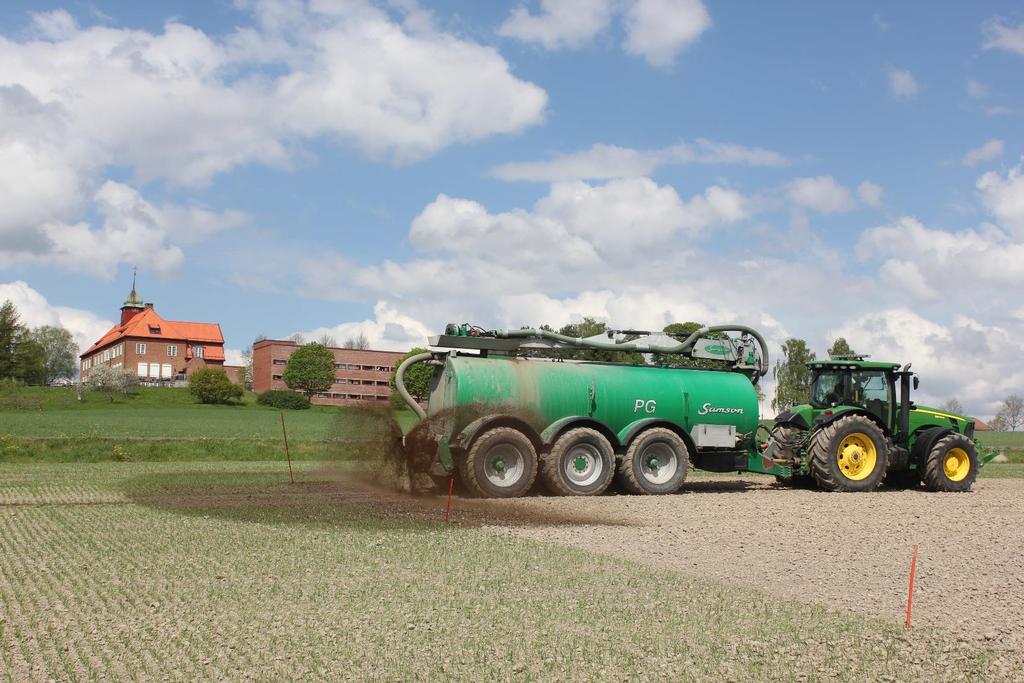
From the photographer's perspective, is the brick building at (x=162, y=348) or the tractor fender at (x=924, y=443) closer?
the tractor fender at (x=924, y=443)

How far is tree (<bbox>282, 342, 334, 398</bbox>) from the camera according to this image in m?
101

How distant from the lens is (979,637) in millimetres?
7879

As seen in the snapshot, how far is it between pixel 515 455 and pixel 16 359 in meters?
78.6

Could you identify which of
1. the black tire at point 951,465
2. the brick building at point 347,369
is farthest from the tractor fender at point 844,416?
the brick building at point 347,369

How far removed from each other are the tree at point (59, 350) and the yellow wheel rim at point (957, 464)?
15472 centimetres

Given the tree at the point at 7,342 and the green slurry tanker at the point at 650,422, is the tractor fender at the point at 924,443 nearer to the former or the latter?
the green slurry tanker at the point at 650,422

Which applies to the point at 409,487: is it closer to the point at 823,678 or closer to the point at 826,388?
the point at 826,388

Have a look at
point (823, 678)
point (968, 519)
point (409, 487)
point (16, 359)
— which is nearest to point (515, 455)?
point (409, 487)

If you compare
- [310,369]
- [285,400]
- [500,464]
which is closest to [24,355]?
[285,400]

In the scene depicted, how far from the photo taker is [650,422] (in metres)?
18.4

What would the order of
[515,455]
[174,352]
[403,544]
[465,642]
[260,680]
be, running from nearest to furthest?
[260,680] < [465,642] < [403,544] < [515,455] < [174,352]

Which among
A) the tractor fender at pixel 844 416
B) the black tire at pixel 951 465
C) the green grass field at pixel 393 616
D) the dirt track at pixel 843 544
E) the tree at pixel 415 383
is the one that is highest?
the tree at pixel 415 383

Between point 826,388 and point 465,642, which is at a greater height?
point 826,388

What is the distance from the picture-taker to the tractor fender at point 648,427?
1822 cm
